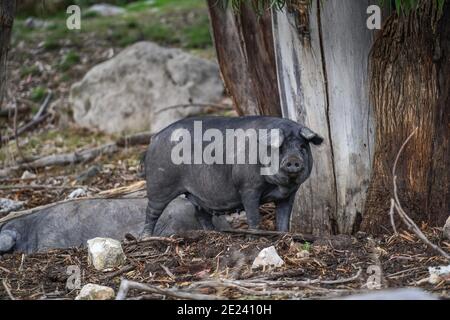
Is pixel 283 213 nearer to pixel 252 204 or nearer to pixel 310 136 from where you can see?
pixel 252 204

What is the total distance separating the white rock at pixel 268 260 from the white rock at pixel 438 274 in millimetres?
932

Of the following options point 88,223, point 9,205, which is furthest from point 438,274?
point 9,205

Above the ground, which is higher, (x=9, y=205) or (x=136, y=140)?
(x=136, y=140)

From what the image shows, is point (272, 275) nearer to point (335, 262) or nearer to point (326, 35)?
point (335, 262)

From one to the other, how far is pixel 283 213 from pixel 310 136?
73 cm

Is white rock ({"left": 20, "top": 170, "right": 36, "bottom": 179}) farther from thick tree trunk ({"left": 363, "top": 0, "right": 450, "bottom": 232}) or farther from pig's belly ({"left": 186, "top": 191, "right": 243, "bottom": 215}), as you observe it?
thick tree trunk ({"left": 363, "top": 0, "right": 450, "bottom": 232})

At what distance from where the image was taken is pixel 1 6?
19.9 feet

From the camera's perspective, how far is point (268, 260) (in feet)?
18.5

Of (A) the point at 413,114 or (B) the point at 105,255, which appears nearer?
(B) the point at 105,255

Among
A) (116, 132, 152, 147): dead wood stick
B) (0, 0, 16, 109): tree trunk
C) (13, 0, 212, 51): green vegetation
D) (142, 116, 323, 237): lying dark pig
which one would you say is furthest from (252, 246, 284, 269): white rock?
(13, 0, 212, 51): green vegetation

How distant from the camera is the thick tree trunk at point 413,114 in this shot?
253 inches

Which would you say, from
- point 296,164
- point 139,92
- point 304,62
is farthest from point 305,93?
point 139,92

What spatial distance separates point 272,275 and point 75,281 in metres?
1.24

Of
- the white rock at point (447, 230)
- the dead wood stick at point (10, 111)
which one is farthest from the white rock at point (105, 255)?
the dead wood stick at point (10, 111)
